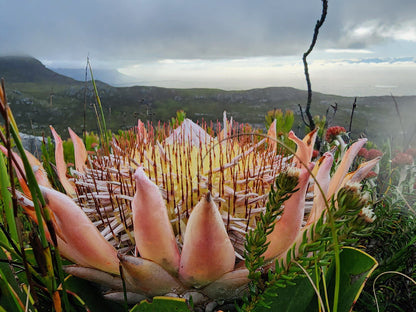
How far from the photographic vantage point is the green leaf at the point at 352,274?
0.65 metres

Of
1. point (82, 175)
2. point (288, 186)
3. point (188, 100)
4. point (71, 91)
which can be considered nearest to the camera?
point (288, 186)

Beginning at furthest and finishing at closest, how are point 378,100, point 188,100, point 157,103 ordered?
point 188,100
point 157,103
point 378,100

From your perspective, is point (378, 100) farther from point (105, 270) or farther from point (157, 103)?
point (105, 270)

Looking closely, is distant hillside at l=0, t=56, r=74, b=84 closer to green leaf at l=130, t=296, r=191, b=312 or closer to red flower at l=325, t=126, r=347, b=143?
red flower at l=325, t=126, r=347, b=143

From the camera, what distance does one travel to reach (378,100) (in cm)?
3472

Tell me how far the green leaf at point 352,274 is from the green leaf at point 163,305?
1.03 ft

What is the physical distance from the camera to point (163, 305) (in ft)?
1.93

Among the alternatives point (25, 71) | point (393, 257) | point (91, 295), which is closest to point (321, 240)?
point (91, 295)

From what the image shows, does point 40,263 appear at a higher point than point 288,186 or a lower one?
lower

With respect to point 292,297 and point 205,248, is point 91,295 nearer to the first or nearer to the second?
point 205,248

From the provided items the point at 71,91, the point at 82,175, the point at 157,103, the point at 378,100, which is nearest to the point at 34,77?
the point at 71,91

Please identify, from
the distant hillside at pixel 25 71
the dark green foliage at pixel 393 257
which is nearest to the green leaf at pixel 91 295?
the dark green foliage at pixel 393 257

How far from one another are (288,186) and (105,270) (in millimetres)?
427

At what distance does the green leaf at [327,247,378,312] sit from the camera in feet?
2.12
